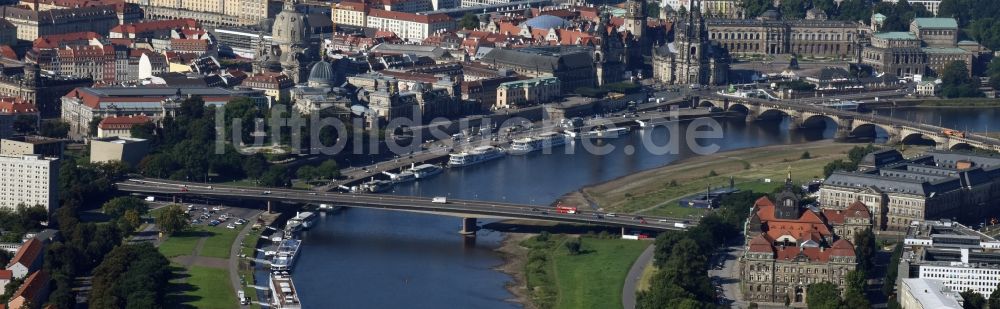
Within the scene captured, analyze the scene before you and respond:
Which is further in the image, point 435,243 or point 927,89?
point 927,89

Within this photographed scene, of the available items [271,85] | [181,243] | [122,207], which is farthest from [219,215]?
[271,85]

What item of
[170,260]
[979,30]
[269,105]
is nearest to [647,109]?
[269,105]

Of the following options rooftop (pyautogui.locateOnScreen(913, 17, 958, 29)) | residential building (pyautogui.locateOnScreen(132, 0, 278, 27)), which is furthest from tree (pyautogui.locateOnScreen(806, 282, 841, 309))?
rooftop (pyautogui.locateOnScreen(913, 17, 958, 29))

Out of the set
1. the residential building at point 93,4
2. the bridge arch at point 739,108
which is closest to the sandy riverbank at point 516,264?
the bridge arch at point 739,108

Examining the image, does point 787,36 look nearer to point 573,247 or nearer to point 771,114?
point 771,114

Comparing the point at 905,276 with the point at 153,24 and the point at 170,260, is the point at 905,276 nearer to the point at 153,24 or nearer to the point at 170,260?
the point at 170,260

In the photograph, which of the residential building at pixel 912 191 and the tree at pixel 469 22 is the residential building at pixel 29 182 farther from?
the tree at pixel 469 22
